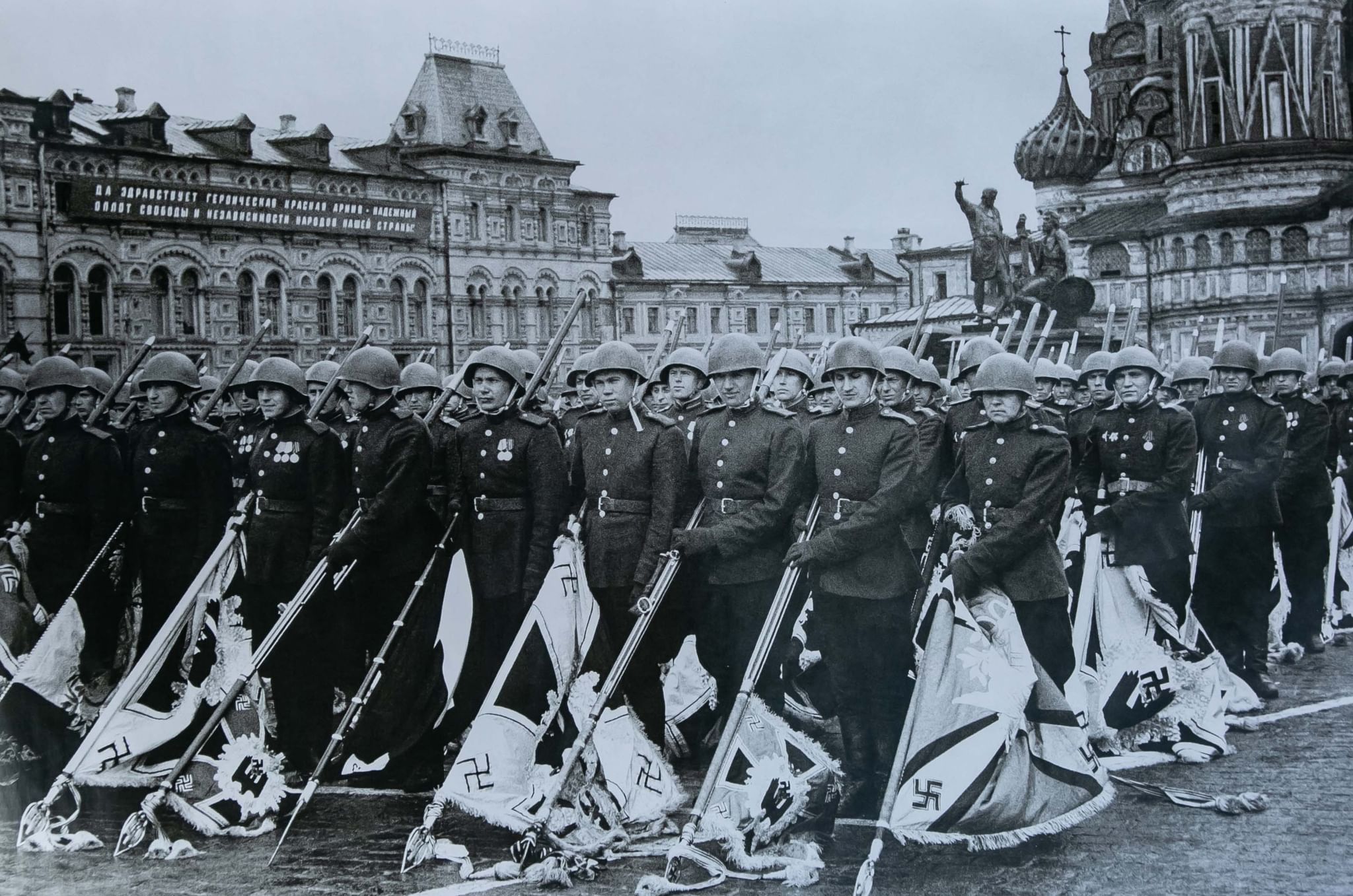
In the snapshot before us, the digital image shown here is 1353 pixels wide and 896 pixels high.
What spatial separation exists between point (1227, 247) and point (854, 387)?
34290 mm

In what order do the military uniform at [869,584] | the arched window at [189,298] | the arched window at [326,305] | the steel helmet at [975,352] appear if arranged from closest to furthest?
the military uniform at [869,584] < the steel helmet at [975,352] < the arched window at [189,298] < the arched window at [326,305]

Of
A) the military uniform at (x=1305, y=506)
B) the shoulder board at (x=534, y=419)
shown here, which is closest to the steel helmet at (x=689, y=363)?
the shoulder board at (x=534, y=419)

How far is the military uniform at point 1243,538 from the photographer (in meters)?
9.64

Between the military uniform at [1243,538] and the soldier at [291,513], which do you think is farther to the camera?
the military uniform at [1243,538]

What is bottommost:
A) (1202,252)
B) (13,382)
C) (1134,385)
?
(1134,385)

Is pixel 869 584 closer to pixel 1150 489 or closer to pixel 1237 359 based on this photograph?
pixel 1150 489

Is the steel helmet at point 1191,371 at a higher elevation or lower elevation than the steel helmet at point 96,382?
lower

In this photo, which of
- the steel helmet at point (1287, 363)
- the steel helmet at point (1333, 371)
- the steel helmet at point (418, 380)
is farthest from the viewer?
the steel helmet at point (1333, 371)

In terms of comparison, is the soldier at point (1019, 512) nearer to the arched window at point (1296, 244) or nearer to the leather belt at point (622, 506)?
the leather belt at point (622, 506)

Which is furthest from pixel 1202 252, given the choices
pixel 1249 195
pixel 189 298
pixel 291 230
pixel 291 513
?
pixel 291 513

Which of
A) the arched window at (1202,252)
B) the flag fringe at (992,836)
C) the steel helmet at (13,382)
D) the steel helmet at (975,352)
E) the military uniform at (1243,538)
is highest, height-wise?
the arched window at (1202,252)

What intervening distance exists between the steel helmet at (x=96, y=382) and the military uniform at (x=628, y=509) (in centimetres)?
359

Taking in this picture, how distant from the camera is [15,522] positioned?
873cm

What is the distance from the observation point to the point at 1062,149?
4612 centimetres
